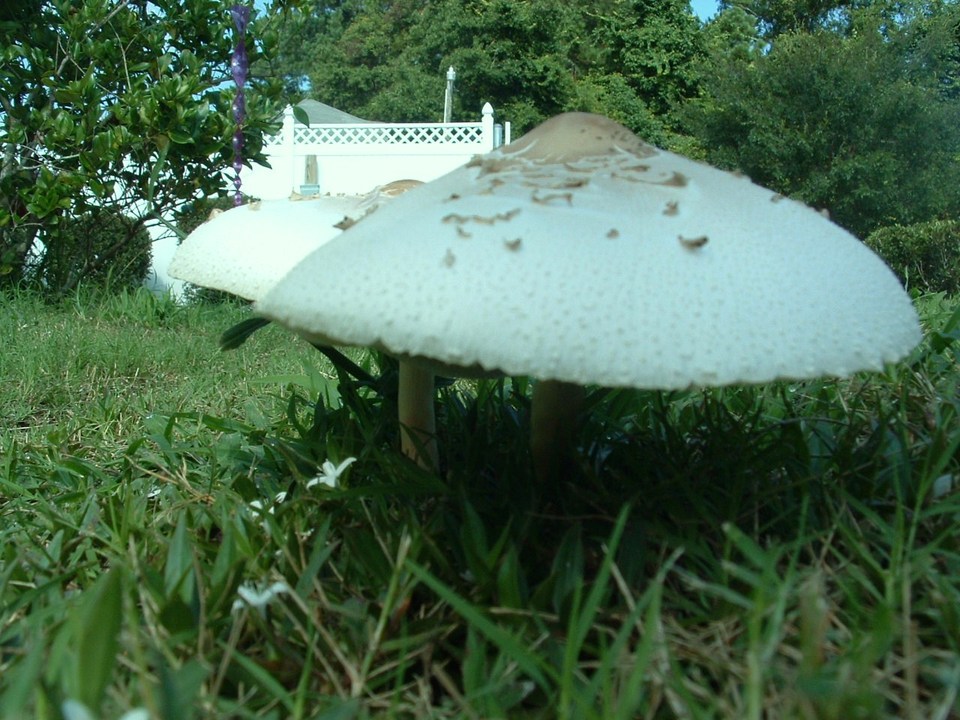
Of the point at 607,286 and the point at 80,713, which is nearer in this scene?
the point at 80,713

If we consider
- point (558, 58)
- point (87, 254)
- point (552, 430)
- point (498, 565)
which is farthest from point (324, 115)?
point (498, 565)

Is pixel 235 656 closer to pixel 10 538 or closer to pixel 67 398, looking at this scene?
pixel 10 538

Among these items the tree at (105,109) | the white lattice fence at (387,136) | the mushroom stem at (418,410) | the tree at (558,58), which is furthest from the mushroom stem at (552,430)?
the tree at (558,58)

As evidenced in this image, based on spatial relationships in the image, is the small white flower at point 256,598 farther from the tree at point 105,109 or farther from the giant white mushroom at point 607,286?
the tree at point 105,109

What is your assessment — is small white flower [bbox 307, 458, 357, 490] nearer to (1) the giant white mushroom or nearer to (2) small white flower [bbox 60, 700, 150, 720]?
(1) the giant white mushroom

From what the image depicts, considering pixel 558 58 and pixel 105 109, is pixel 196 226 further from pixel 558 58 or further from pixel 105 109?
pixel 558 58

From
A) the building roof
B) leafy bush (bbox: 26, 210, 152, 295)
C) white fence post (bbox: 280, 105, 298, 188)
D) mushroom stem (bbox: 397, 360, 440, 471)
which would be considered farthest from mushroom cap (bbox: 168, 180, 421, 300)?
the building roof
